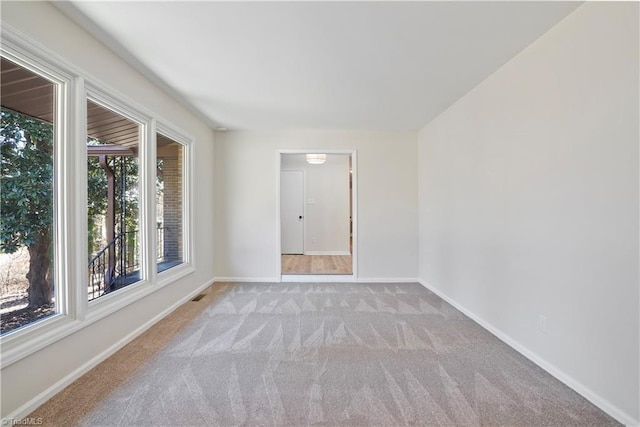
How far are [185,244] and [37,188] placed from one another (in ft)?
6.51

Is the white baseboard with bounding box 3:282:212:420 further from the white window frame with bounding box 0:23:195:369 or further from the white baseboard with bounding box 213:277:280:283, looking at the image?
the white baseboard with bounding box 213:277:280:283

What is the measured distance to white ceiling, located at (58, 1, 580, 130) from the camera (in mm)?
1709

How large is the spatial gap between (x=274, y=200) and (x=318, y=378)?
9.58 feet

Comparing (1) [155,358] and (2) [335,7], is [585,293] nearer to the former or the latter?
(2) [335,7]

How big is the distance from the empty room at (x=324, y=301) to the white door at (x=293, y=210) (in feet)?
11.6

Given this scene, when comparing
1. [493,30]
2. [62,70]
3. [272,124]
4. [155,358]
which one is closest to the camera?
[62,70]

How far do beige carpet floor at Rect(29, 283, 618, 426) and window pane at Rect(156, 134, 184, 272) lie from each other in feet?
2.55

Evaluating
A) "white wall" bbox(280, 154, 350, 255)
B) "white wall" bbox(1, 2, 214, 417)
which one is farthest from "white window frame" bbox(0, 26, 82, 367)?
"white wall" bbox(280, 154, 350, 255)

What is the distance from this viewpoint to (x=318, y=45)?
206 cm

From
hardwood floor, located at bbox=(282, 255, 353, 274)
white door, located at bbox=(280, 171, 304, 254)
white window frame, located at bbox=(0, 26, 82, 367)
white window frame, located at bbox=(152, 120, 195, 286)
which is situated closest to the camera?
white window frame, located at bbox=(0, 26, 82, 367)

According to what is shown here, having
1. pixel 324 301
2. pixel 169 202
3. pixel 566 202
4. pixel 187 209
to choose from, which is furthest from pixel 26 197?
pixel 566 202

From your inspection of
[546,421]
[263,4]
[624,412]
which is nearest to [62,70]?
[263,4]

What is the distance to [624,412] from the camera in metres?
1.46

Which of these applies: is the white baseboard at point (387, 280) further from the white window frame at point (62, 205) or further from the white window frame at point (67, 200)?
the white window frame at point (62, 205)
